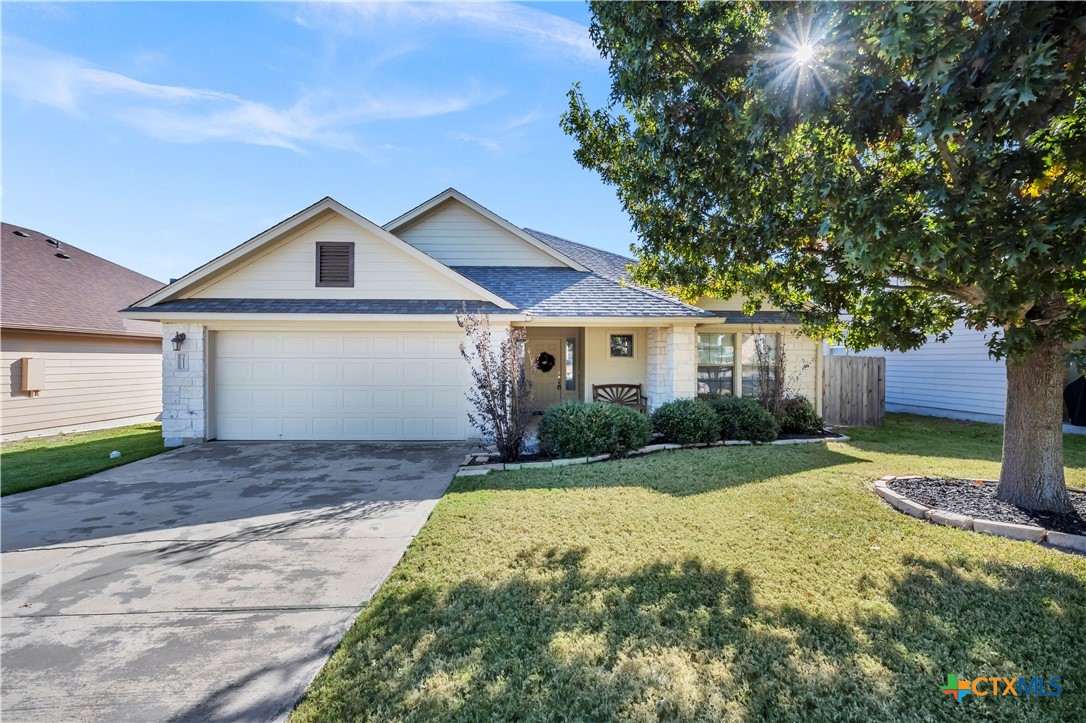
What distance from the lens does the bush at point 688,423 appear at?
29.2 feet

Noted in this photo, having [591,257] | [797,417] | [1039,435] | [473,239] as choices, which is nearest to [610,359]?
[591,257]

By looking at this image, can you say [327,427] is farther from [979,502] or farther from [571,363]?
[979,502]

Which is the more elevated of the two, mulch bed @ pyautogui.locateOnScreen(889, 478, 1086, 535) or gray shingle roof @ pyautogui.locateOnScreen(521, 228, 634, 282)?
gray shingle roof @ pyautogui.locateOnScreen(521, 228, 634, 282)

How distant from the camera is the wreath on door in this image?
47.0ft

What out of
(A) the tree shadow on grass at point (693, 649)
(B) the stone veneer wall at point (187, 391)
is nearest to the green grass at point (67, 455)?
(B) the stone veneer wall at point (187, 391)

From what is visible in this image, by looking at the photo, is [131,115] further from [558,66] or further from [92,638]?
[92,638]

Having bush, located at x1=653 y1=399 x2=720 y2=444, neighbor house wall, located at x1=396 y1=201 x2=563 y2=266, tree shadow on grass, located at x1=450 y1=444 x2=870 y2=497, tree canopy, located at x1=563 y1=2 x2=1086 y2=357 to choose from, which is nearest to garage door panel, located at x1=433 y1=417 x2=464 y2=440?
tree shadow on grass, located at x1=450 y1=444 x2=870 y2=497

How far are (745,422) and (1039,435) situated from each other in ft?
14.8

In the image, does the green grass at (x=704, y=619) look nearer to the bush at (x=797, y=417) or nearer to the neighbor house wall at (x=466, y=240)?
the bush at (x=797, y=417)

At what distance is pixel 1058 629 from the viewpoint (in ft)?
9.60

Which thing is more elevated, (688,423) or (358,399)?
(358,399)

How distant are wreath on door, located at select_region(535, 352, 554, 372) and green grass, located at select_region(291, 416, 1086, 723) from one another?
8.91 metres

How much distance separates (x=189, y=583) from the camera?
375cm

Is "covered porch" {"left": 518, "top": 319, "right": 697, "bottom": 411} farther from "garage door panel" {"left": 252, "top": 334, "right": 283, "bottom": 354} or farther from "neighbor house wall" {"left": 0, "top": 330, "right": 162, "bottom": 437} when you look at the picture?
"neighbor house wall" {"left": 0, "top": 330, "right": 162, "bottom": 437}
